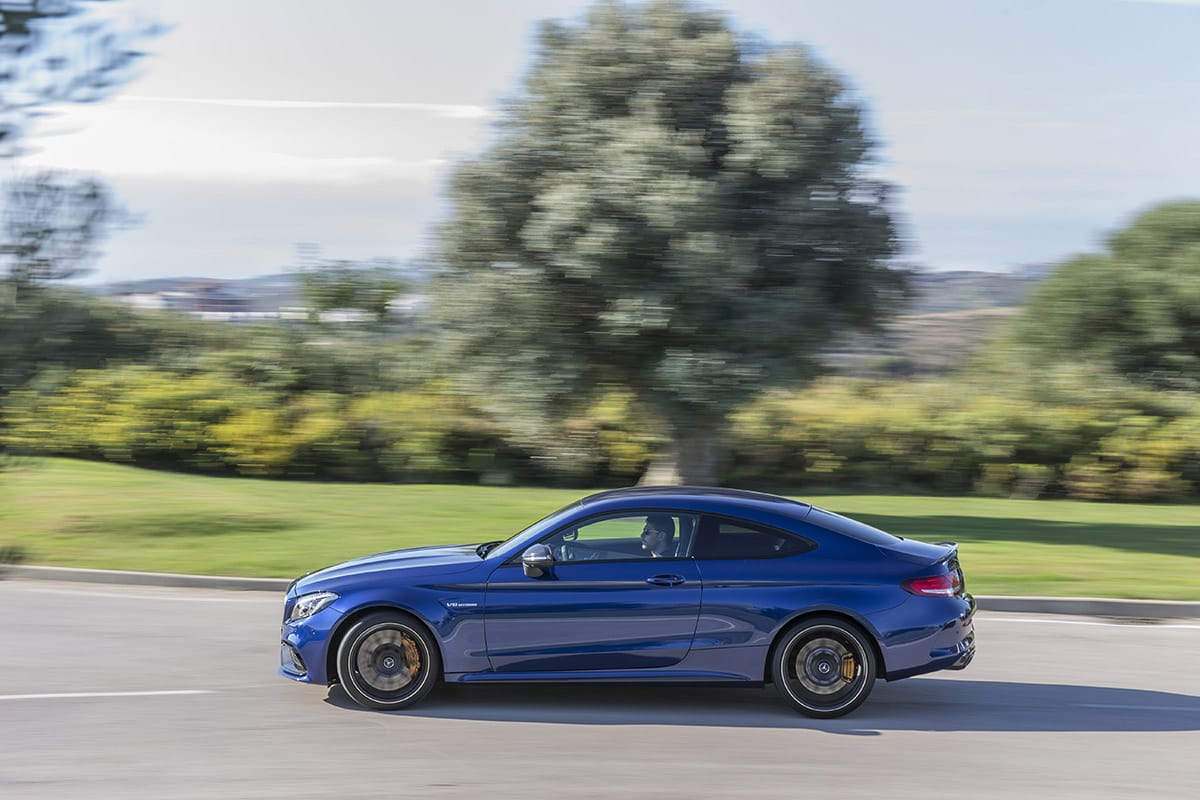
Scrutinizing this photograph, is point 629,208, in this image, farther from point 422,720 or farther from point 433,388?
point 422,720

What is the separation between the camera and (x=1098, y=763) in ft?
22.9

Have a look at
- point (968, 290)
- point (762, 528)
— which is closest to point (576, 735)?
point (762, 528)

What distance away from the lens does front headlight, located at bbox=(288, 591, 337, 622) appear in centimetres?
789

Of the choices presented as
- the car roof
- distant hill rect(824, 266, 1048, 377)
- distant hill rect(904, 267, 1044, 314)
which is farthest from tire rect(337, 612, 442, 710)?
distant hill rect(904, 267, 1044, 314)

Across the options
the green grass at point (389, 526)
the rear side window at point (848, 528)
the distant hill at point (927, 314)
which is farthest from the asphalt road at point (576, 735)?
the distant hill at point (927, 314)

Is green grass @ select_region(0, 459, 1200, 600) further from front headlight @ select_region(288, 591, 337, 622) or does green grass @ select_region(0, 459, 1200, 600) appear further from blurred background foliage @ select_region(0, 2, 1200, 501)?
front headlight @ select_region(288, 591, 337, 622)

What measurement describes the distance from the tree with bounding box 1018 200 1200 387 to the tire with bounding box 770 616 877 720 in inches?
773

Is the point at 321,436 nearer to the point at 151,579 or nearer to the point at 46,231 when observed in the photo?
the point at 151,579

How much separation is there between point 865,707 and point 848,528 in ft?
3.70

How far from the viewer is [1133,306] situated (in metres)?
27.9

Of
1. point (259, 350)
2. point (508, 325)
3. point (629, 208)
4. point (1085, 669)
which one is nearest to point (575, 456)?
point (508, 325)

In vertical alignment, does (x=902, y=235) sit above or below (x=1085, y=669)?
above

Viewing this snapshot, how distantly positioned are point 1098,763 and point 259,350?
20840mm

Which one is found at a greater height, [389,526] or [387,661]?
[389,526]
